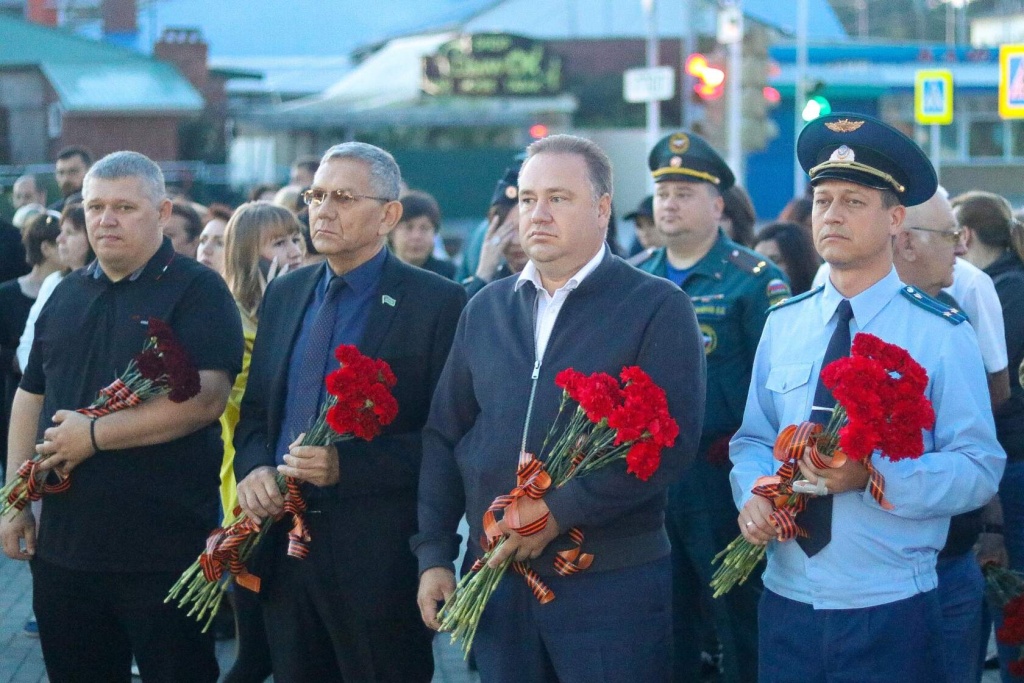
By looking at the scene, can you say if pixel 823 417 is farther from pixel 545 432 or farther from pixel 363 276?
pixel 363 276

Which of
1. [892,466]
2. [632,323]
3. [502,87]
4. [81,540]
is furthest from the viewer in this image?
[502,87]

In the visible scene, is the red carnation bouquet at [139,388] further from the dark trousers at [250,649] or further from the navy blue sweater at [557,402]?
the navy blue sweater at [557,402]

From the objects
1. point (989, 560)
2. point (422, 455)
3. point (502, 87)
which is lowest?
point (989, 560)

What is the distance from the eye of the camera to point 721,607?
5457mm

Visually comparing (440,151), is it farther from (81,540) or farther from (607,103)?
(81,540)

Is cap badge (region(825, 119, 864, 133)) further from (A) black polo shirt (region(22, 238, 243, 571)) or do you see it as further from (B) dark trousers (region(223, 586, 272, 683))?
(B) dark trousers (region(223, 586, 272, 683))

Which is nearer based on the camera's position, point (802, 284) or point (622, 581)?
point (622, 581)

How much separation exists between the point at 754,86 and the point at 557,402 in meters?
14.3

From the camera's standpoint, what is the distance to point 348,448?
4180mm

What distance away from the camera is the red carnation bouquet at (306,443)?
13.1ft

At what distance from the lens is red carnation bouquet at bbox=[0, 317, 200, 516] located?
4.43 metres

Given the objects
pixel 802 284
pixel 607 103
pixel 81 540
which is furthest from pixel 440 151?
pixel 81 540

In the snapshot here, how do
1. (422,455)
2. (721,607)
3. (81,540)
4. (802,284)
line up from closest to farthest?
(422,455), (81,540), (721,607), (802,284)

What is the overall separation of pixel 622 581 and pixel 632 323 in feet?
2.41
